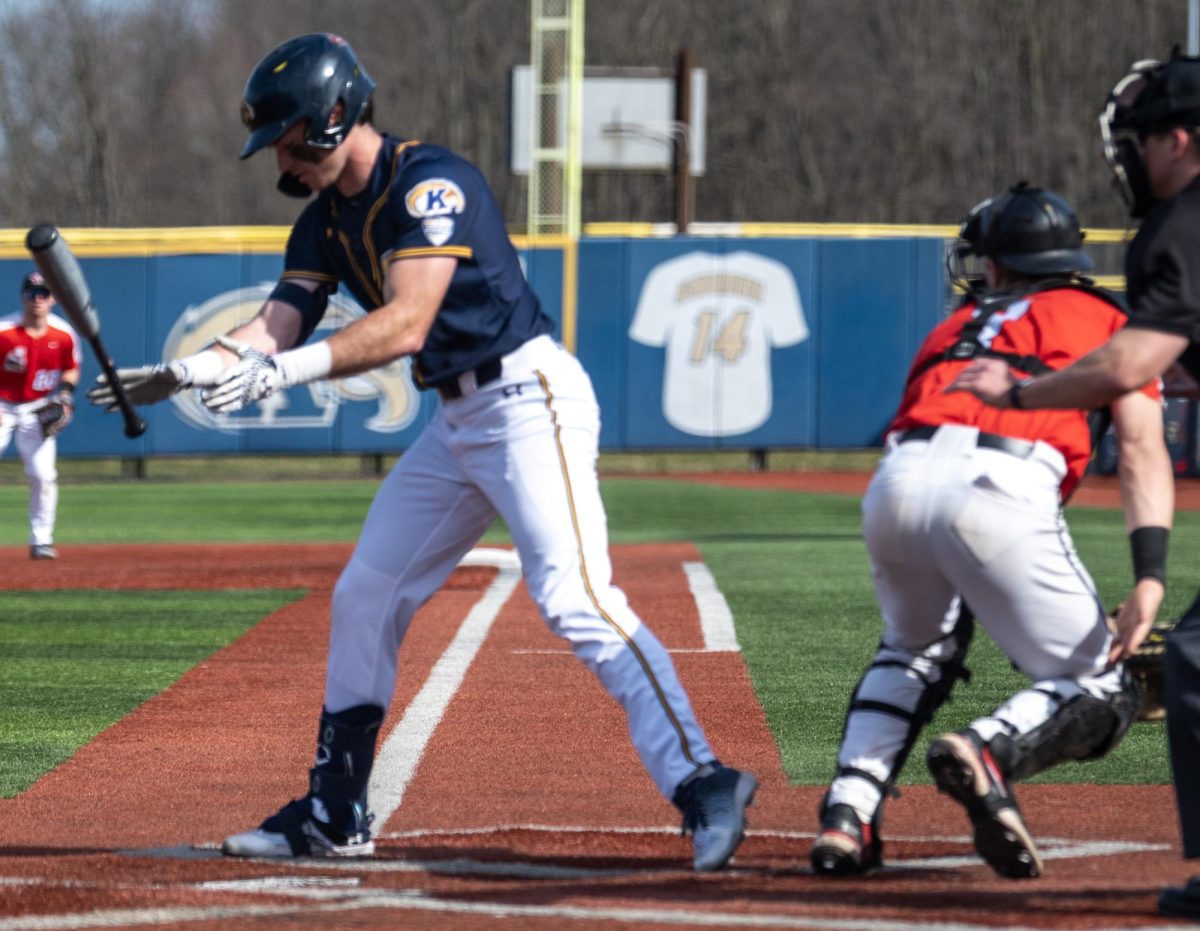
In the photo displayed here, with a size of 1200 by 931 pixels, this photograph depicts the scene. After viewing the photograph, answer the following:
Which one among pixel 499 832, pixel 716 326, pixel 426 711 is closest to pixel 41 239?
pixel 499 832

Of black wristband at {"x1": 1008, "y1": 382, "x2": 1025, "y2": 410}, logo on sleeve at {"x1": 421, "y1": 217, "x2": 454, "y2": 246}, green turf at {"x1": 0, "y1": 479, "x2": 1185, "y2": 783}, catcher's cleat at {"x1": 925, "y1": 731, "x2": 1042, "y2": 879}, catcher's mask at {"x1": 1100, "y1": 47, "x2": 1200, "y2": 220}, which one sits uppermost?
catcher's mask at {"x1": 1100, "y1": 47, "x2": 1200, "y2": 220}

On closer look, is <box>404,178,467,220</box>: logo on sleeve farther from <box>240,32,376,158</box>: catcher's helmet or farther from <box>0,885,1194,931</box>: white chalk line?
<box>0,885,1194,931</box>: white chalk line

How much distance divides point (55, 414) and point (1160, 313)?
1169 centimetres

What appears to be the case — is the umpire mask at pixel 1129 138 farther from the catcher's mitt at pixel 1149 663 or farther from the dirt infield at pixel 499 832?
the dirt infield at pixel 499 832

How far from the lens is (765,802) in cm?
597

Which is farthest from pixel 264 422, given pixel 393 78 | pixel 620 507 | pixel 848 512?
pixel 393 78

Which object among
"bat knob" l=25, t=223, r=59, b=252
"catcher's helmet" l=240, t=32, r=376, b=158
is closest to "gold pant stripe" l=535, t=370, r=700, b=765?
"catcher's helmet" l=240, t=32, r=376, b=158

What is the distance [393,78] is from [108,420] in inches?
1001

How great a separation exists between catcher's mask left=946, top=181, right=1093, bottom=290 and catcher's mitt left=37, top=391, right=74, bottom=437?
10665 millimetres

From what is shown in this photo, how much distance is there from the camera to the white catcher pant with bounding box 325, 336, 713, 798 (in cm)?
495

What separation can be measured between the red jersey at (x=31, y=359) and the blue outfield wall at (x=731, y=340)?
8860mm

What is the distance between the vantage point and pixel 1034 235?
15.6 feet

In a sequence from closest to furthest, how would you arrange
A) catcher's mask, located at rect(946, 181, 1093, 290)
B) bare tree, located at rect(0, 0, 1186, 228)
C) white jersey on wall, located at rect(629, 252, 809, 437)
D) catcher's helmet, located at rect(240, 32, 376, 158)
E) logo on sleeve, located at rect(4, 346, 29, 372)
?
catcher's mask, located at rect(946, 181, 1093, 290) → catcher's helmet, located at rect(240, 32, 376, 158) → logo on sleeve, located at rect(4, 346, 29, 372) → white jersey on wall, located at rect(629, 252, 809, 437) → bare tree, located at rect(0, 0, 1186, 228)

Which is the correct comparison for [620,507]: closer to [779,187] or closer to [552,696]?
[552,696]
